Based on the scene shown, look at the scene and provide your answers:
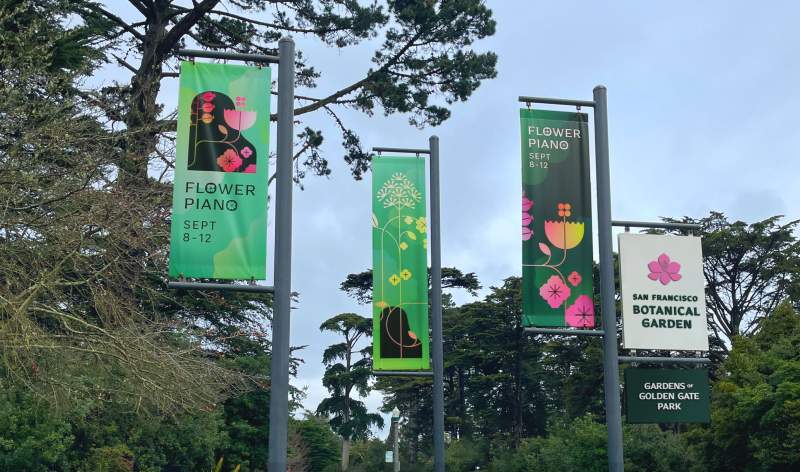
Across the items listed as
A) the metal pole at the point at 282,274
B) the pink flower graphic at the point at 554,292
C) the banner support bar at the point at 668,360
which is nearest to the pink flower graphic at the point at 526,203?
the pink flower graphic at the point at 554,292

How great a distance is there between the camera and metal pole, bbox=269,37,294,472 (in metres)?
9.53

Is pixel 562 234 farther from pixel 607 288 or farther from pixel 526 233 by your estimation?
pixel 607 288

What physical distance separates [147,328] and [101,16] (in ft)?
45.1

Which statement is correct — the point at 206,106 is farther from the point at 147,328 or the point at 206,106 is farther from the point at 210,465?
the point at 210,465

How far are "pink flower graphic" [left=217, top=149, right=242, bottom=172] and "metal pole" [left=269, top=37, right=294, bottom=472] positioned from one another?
469mm

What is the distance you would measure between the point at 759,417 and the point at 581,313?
1744 cm

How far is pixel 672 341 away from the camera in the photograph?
1312 centimetres

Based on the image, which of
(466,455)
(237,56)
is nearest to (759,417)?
(237,56)

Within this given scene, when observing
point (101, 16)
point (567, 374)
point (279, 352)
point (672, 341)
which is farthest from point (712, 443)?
point (567, 374)

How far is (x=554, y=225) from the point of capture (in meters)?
13.1

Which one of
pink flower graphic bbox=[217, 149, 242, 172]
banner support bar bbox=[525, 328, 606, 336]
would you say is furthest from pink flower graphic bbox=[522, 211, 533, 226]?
pink flower graphic bbox=[217, 149, 242, 172]

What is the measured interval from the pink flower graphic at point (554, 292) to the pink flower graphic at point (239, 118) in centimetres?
472

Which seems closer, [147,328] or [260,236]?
[260,236]

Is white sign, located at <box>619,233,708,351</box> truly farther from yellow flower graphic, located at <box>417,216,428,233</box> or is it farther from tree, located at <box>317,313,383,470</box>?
tree, located at <box>317,313,383,470</box>
